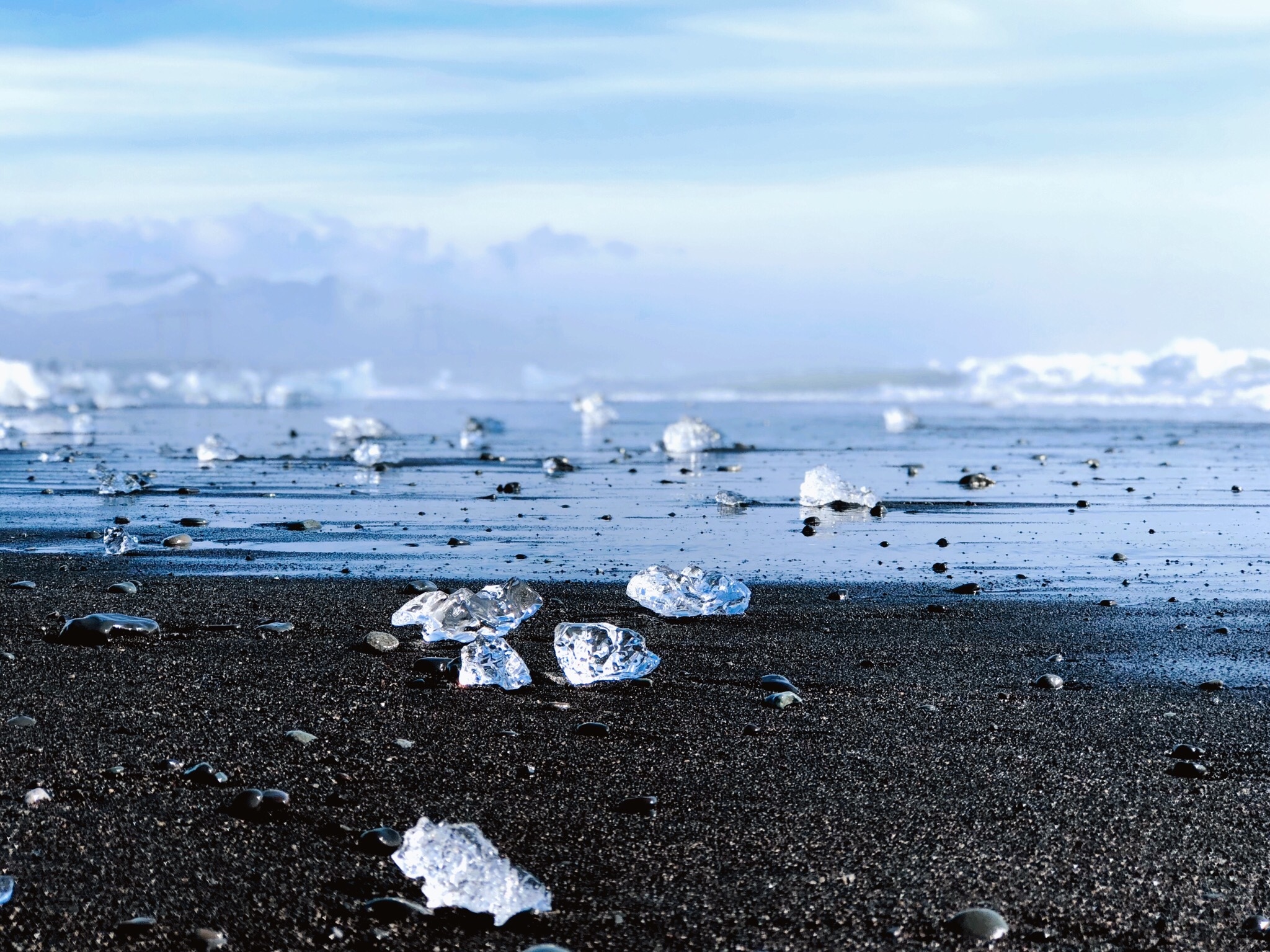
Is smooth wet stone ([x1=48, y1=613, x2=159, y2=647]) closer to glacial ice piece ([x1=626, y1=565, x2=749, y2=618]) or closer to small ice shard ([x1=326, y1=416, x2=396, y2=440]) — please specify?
glacial ice piece ([x1=626, y1=565, x2=749, y2=618])

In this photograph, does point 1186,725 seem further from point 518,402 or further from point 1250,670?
point 518,402

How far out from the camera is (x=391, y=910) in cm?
317

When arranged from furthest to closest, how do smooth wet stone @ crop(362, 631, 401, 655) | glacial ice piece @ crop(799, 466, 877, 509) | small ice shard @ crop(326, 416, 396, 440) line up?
small ice shard @ crop(326, 416, 396, 440)
glacial ice piece @ crop(799, 466, 877, 509)
smooth wet stone @ crop(362, 631, 401, 655)

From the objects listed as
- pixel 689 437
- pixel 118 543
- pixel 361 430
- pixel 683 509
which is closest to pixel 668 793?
pixel 118 543

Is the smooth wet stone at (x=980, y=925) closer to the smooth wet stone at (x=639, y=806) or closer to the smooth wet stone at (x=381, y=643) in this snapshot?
the smooth wet stone at (x=639, y=806)

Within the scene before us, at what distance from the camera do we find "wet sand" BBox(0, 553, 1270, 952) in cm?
315

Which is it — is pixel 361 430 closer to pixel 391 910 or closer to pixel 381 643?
pixel 381 643

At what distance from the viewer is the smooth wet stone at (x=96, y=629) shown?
589cm

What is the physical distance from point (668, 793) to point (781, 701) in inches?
46.8

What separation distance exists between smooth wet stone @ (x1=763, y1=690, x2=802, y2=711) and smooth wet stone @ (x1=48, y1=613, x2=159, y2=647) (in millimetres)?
2866

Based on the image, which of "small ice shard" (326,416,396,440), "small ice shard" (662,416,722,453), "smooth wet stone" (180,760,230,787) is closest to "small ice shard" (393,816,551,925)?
"smooth wet stone" (180,760,230,787)

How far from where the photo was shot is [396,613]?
256 inches

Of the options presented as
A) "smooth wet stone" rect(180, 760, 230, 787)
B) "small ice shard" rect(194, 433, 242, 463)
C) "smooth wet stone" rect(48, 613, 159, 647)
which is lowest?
"small ice shard" rect(194, 433, 242, 463)

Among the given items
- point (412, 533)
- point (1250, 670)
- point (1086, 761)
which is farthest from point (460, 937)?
point (412, 533)
